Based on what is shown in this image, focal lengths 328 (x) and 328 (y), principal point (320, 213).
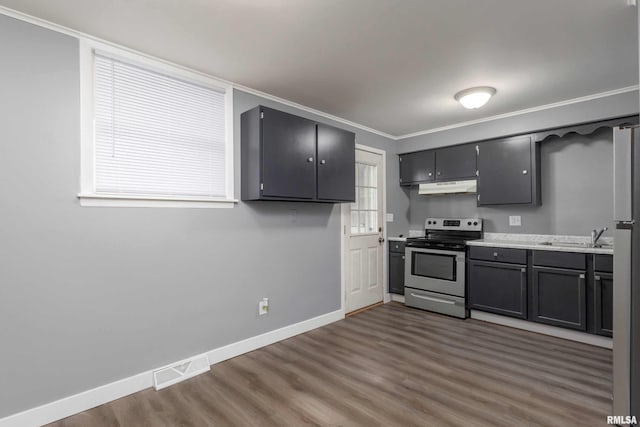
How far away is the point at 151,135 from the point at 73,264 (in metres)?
1.07

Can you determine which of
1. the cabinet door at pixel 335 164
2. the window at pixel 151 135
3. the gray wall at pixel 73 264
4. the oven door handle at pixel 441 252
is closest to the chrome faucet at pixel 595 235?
the oven door handle at pixel 441 252

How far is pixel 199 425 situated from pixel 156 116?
87.6 inches

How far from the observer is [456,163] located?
441cm

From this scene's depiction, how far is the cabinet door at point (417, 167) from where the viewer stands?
4.70 metres

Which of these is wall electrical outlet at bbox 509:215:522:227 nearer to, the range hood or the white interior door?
the range hood

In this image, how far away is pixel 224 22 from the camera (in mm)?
2105

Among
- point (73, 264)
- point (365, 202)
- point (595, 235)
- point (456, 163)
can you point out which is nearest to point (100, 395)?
point (73, 264)

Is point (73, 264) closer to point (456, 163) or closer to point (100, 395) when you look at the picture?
point (100, 395)

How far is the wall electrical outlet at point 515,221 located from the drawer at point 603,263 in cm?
104

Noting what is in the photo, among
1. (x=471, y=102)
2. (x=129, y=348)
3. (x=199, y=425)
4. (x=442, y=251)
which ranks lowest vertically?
(x=199, y=425)

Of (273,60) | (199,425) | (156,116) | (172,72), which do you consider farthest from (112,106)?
(199,425)

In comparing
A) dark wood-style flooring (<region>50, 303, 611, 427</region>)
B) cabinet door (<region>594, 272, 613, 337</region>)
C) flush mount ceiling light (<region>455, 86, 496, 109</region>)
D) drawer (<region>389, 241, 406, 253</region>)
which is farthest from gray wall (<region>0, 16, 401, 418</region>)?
cabinet door (<region>594, 272, 613, 337</region>)

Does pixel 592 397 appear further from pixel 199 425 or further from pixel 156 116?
pixel 156 116

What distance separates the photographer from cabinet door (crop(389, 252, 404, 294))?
471cm
